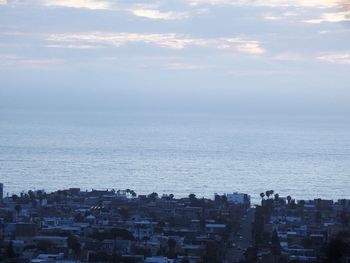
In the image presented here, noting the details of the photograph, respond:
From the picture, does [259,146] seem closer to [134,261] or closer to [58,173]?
[58,173]

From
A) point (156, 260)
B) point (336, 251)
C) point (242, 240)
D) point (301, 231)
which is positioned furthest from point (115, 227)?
point (336, 251)

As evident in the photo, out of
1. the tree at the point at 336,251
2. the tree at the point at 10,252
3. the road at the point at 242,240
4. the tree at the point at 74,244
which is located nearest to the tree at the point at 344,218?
the road at the point at 242,240

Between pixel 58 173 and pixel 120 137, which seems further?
pixel 120 137

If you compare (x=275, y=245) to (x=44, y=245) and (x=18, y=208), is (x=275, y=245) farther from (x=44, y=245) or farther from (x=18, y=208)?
(x=18, y=208)

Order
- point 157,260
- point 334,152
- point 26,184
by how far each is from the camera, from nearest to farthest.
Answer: point 157,260 < point 26,184 < point 334,152

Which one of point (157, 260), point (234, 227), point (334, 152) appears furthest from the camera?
point (334, 152)

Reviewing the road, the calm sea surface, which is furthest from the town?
the calm sea surface

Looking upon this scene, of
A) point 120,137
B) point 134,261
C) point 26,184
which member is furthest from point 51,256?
point 120,137
